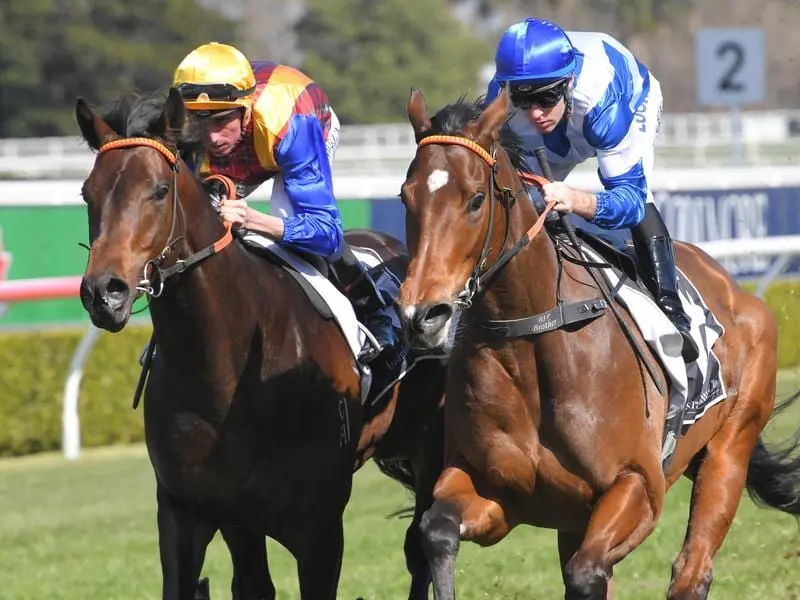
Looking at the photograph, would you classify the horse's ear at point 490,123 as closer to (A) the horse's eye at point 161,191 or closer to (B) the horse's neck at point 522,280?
(B) the horse's neck at point 522,280

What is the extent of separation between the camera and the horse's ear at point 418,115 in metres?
3.96

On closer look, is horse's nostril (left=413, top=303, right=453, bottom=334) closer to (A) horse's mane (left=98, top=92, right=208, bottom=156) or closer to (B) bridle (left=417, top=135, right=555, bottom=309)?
(B) bridle (left=417, top=135, right=555, bottom=309)

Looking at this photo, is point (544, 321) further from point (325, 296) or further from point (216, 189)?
point (216, 189)

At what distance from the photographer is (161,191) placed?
13.4ft

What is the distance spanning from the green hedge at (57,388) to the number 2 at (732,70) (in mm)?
8426

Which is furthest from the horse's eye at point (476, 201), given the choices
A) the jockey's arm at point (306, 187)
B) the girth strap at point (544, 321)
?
the jockey's arm at point (306, 187)

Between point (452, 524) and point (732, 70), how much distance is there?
14.6 meters

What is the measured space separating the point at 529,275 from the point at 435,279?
57cm

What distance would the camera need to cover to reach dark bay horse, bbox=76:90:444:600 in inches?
161

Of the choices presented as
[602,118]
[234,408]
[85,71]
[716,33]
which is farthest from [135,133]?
[85,71]

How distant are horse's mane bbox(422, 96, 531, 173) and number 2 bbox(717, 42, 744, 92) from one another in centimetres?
1415

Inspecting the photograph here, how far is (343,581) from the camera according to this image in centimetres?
612

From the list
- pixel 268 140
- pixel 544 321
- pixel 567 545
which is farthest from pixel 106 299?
pixel 567 545

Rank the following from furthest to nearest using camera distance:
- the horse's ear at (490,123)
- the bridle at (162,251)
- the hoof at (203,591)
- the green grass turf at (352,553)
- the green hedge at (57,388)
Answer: the green hedge at (57,388) → the green grass turf at (352,553) → the hoof at (203,591) → the bridle at (162,251) → the horse's ear at (490,123)
